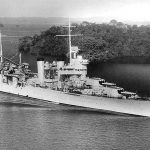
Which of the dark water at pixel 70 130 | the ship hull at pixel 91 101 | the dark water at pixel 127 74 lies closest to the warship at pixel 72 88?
the ship hull at pixel 91 101

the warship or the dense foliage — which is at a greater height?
the dense foliage

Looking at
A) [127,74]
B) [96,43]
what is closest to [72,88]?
[127,74]

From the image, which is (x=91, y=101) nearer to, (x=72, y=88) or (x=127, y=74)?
(x=72, y=88)

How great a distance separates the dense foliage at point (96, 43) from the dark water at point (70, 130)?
40.4 meters

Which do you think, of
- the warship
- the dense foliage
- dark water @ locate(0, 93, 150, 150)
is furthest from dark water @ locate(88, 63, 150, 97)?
the dense foliage

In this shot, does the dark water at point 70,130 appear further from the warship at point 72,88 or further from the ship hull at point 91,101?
the warship at point 72,88

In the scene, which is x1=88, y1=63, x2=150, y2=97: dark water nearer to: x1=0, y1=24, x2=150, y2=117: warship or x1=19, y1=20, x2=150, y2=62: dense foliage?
x1=0, y1=24, x2=150, y2=117: warship

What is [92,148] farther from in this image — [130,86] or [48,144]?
[130,86]

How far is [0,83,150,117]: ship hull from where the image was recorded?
37.1 metres

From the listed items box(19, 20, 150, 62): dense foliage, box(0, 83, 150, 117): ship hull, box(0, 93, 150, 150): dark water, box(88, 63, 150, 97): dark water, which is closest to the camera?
box(0, 93, 150, 150): dark water

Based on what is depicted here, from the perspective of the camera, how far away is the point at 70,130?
32.3m

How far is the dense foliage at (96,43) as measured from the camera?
271ft

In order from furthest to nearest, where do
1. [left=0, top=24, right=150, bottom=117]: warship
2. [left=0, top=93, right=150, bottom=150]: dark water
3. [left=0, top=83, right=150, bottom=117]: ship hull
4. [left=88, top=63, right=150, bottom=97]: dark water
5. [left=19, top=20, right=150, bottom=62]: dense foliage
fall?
[left=19, top=20, right=150, bottom=62]: dense foliage < [left=88, top=63, right=150, bottom=97]: dark water < [left=0, top=24, right=150, bottom=117]: warship < [left=0, top=83, right=150, bottom=117]: ship hull < [left=0, top=93, right=150, bottom=150]: dark water

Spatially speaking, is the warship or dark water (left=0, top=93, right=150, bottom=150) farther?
the warship
